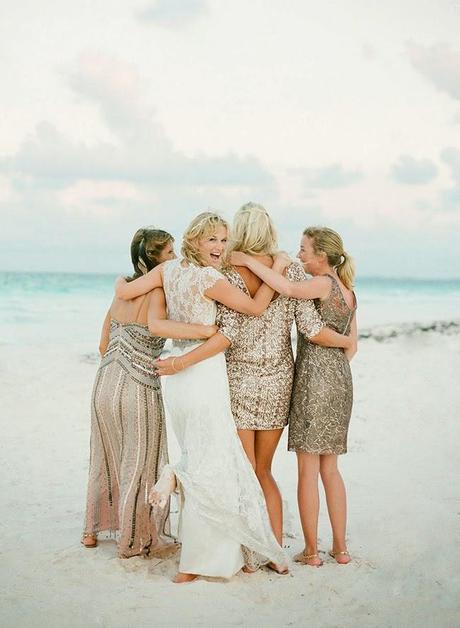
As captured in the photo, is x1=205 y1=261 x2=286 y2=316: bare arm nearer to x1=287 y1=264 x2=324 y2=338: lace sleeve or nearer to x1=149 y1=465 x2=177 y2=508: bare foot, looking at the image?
x1=287 y1=264 x2=324 y2=338: lace sleeve

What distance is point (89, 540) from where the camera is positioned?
16.0 feet

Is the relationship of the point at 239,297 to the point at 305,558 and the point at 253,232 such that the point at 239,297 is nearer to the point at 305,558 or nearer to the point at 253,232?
the point at 253,232

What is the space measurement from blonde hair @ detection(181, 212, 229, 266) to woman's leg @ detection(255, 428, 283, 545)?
1102mm

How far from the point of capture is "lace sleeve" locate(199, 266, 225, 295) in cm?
424

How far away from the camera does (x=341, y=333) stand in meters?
4.74

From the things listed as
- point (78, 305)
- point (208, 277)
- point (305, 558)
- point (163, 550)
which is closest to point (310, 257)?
point (208, 277)

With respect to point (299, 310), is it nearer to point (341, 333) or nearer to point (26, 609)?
point (341, 333)

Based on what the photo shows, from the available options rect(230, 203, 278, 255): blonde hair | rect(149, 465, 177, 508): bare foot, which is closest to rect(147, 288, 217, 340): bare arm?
rect(230, 203, 278, 255): blonde hair

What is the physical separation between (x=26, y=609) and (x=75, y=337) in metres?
18.5

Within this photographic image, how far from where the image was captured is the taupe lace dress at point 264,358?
14.7ft

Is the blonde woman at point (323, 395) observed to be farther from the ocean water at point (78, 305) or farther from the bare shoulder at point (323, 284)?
the ocean water at point (78, 305)

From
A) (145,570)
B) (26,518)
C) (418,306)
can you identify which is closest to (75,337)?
(26,518)

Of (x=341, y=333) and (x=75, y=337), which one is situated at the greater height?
(x=341, y=333)

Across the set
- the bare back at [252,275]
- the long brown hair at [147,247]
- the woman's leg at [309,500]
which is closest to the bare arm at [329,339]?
the bare back at [252,275]
